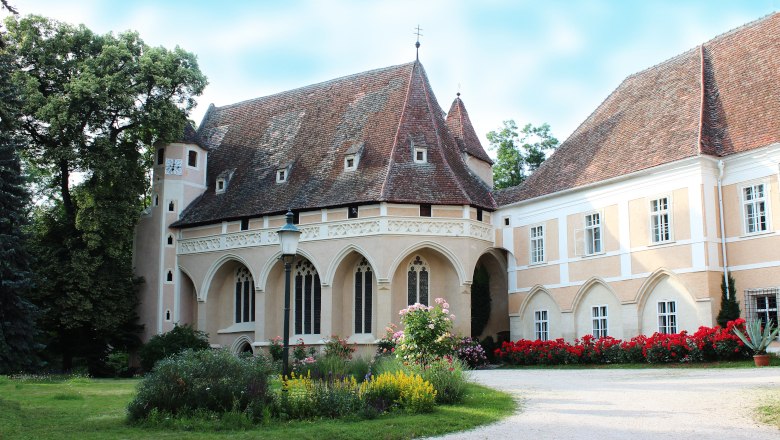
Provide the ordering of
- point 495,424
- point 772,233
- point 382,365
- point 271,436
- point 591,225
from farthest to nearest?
point 591,225
point 772,233
point 382,365
point 495,424
point 271,436

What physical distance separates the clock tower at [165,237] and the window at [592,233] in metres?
16.9

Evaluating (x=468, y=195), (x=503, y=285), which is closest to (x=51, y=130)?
(x=468, y=195)

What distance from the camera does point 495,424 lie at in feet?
39.1

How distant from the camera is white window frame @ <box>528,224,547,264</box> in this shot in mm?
28688

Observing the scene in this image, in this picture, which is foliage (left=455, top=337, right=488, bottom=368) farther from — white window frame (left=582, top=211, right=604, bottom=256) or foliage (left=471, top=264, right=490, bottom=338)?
white window frame (left=582, top=211, right=604, bottom=256)

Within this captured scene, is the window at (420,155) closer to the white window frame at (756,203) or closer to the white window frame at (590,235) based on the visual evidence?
the white window frame at (590,235)

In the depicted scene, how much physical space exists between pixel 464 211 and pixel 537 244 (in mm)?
2872

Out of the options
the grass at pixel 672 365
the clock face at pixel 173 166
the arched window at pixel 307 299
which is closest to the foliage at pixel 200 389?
the grass at pixel 672 365

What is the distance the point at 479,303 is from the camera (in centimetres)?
3075

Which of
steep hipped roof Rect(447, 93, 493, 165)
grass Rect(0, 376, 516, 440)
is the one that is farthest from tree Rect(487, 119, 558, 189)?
grass Rect(0, 376, 516, 440)

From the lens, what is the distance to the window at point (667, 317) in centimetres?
2392

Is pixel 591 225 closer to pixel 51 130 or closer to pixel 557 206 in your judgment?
pixel 557 206

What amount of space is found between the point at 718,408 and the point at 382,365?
6.93m

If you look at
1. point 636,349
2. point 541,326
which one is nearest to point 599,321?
point 541,326
